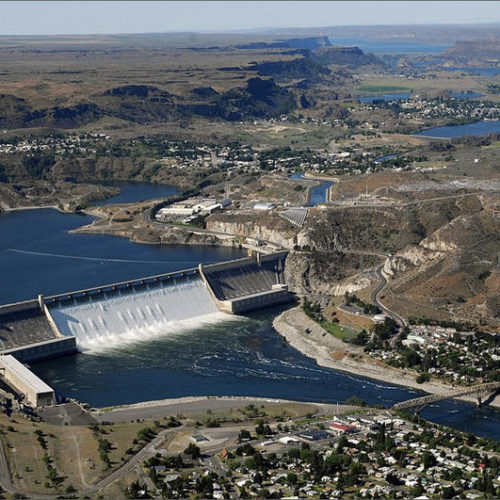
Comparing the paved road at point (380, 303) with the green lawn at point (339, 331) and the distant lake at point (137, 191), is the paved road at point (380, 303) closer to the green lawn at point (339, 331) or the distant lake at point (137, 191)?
the green lawn at point (339, 331)

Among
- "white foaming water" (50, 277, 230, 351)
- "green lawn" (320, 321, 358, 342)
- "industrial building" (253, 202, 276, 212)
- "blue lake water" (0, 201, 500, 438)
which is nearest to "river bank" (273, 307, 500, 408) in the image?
"green lawn" (320, 321, 358, 342)

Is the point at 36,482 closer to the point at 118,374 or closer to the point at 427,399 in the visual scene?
the point at 118,374

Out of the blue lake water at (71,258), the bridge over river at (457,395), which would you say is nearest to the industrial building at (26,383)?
the blue lake water at (71,258)

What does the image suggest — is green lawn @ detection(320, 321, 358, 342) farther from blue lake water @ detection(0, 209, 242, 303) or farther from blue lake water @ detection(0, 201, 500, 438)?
blue lake water @ detection(0, 209, 242, 303)

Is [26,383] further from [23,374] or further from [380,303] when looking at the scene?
[380,303]

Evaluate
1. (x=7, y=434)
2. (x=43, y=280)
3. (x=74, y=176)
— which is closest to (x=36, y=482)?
(x=7, y=434)

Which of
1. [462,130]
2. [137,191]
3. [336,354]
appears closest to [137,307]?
[336,354]
